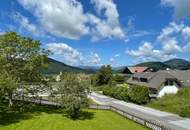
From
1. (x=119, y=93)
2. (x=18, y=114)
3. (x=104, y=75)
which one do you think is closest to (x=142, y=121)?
(x=18, y=114)

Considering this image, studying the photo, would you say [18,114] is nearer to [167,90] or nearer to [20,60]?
[20,60]

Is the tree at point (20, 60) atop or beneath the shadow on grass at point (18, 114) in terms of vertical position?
atop

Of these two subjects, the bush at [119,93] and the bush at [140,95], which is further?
the bush at [119,93]

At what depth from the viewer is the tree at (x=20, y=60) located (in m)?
36.7

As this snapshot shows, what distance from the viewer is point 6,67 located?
3662cm

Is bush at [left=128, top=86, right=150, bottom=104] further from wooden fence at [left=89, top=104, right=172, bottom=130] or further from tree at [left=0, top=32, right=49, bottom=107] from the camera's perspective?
tree at [left=0, top=32, right=49, bottom=107]

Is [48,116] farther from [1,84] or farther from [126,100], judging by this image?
[126,100]

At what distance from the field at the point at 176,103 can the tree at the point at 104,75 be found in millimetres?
40279

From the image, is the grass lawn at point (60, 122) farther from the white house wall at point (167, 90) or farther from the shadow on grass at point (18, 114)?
the white house wall at point (167, 90)

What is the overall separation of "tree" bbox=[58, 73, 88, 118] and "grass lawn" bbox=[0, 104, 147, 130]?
2.32 m

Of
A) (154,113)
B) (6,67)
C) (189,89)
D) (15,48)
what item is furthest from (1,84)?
(189,89)

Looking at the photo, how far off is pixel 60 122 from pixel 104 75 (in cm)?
6166

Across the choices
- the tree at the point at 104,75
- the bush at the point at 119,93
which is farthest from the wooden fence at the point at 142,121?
the tree at the point at 104,75

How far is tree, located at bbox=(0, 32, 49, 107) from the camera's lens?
36688 millimetres
